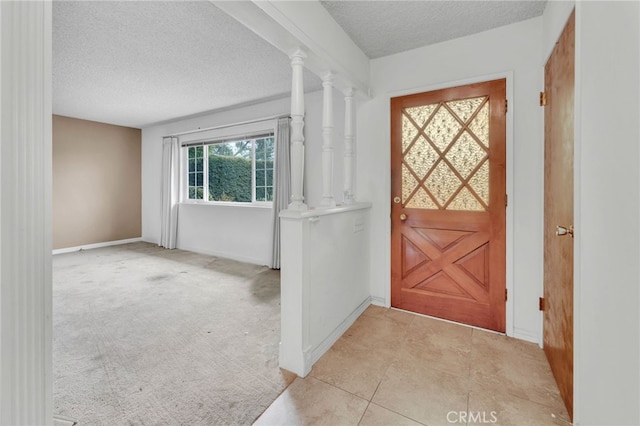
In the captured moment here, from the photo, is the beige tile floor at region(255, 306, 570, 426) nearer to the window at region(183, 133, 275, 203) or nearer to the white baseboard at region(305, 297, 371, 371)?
the white baseboard at region(305, 297, 371, 371)

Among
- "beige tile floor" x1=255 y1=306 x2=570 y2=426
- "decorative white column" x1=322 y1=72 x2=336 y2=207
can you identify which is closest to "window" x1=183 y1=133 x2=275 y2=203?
"decorative white column" x1=322 y1=72 x2=336 y2=207

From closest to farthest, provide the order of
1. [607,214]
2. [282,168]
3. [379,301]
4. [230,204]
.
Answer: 1. [607,214]
2. [379,301]
3. [282,168]
4. [230,204]

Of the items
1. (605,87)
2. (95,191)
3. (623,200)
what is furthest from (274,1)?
(95,191)

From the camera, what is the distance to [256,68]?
3102 millimetres

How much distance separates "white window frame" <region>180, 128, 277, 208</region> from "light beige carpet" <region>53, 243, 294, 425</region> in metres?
1.43

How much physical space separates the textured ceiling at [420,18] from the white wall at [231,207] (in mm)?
1287

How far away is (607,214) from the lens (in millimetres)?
987

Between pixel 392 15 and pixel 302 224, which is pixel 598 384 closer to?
pixel 302 224

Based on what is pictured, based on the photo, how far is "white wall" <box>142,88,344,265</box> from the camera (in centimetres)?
390

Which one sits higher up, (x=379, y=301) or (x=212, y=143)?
(x=212, y=143)

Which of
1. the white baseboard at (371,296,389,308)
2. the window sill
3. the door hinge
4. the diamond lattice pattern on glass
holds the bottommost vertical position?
the white baseboard at (371,296,389,308)

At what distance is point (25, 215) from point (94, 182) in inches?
240

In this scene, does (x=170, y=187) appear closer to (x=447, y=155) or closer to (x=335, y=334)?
(x=335, y=334)

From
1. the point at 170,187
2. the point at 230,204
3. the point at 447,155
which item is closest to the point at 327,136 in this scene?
the point at 447,155
